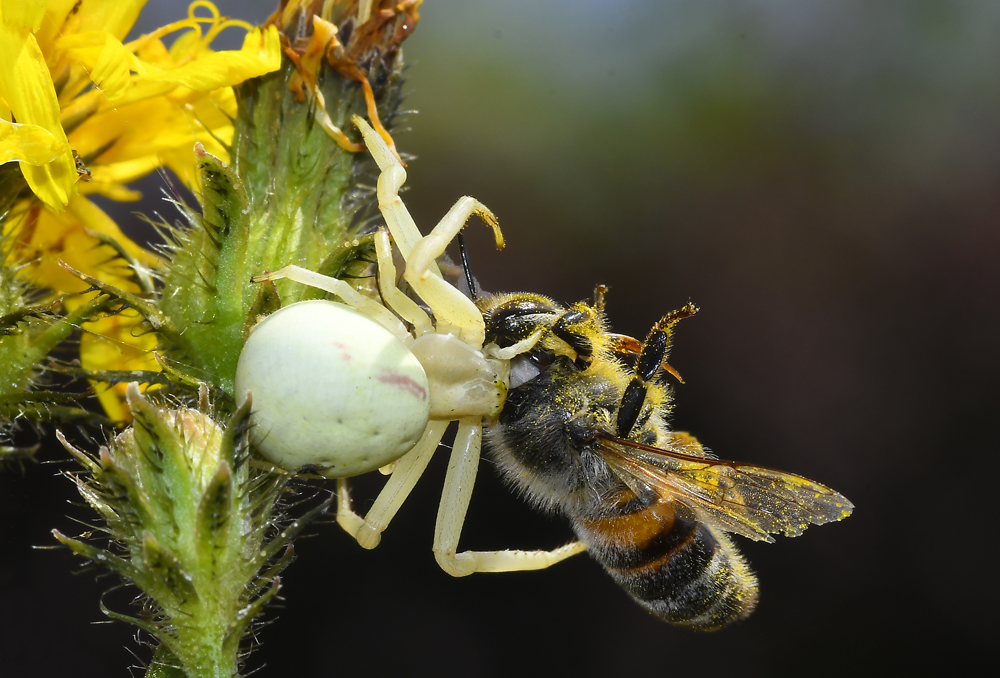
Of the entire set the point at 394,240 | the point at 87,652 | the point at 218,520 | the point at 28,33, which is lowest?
the point at 87,652

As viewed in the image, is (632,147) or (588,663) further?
(632,147)

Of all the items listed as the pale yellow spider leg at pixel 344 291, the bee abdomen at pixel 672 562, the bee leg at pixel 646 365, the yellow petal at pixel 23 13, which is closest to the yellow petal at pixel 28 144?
the yellow petal at pixel 23 13

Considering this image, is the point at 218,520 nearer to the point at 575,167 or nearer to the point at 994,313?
the point at 575,167

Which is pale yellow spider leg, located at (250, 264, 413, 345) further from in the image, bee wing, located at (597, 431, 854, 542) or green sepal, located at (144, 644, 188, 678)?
green sepal, located at (144, 644, 188, 678)

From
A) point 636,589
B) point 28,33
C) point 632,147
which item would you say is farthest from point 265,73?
point 632,147

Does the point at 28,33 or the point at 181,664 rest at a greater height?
the point at 28,33

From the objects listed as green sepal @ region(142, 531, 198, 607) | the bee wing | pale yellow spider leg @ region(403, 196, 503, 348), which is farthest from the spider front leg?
green sepal @ region(142, 531, 198, 607)

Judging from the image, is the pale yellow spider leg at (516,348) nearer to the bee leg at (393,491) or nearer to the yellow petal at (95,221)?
the bee leg at (393,491)
